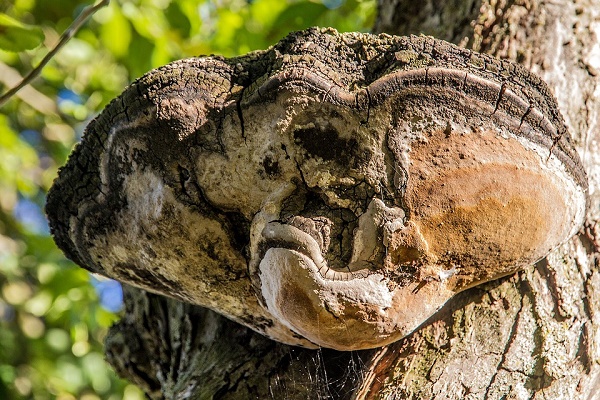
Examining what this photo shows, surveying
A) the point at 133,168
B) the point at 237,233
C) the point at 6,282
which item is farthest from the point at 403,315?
the point at 6,282

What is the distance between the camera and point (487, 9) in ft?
7.48

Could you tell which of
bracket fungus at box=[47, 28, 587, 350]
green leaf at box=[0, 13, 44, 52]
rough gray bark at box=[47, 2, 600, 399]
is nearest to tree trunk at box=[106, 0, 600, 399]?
rough gray bark at box=[47, 2, 600, 399]

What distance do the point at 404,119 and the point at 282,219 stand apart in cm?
36

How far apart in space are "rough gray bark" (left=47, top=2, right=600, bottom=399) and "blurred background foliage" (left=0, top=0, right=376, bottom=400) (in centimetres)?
130

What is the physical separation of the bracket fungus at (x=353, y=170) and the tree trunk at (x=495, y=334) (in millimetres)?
253

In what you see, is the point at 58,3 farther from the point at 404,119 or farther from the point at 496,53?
the point at 404,119

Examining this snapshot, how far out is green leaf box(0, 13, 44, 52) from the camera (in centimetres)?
232

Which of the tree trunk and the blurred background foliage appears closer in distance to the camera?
the tree trunk

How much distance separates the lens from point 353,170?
4.88 ft

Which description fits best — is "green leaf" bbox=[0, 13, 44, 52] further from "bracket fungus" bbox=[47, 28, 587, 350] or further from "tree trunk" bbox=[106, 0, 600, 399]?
"tree trunk" bbox=[106, 0, 600, 399]

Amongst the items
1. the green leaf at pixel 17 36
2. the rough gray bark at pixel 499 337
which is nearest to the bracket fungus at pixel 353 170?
the rough gray bark at pixel 499 337

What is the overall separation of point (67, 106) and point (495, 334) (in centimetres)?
331

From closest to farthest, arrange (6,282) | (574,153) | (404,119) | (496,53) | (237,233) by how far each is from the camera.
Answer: (404,119) < (574,153) < (237,233) < (496,53) < (6,282)

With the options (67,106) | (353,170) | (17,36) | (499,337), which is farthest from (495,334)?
(67,106)
